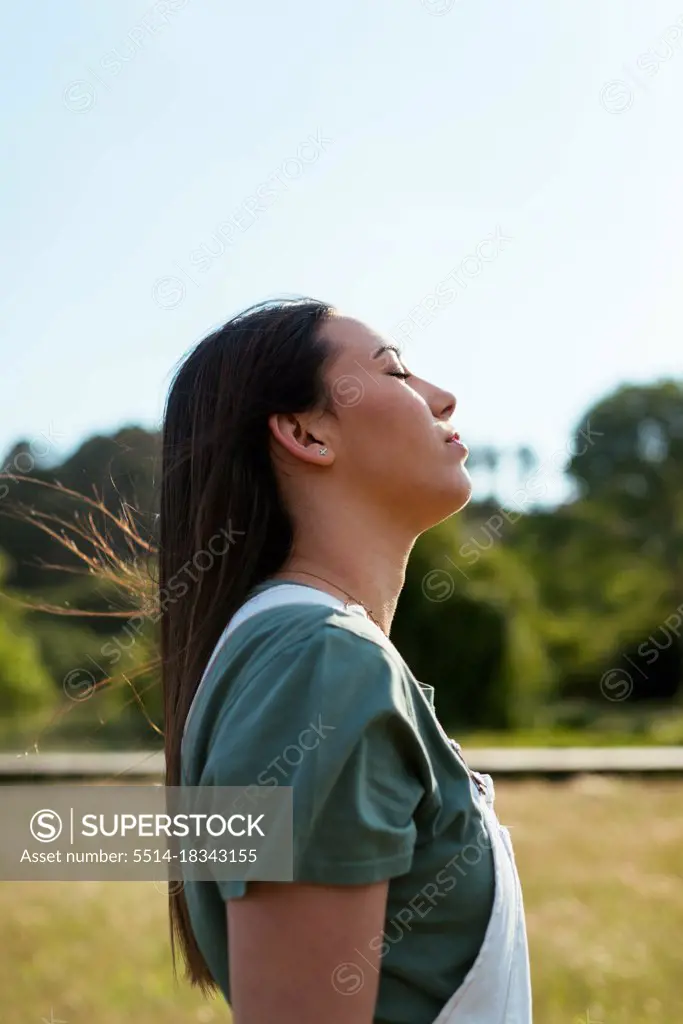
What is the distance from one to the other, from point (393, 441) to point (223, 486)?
24 cm

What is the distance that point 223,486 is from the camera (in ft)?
4.70

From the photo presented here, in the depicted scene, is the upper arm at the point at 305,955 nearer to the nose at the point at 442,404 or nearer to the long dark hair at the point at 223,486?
the long dark hair at the point at 223,486

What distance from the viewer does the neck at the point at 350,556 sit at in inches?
53.5

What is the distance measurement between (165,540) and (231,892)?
609mm

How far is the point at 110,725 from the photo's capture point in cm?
1307

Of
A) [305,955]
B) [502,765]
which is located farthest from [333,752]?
[502,765]

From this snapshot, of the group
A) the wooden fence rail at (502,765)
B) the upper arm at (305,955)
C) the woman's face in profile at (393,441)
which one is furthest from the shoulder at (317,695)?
the wooden fence rail at (502,765)

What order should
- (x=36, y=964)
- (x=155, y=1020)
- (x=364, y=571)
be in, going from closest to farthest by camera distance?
(x=364, y=571), (x=155, y=1020), (x=36, y=964)

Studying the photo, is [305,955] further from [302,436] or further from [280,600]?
[302,436]

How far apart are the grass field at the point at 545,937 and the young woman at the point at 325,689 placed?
2520mm

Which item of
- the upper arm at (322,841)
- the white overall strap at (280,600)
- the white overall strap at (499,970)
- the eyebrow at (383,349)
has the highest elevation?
the eyebrow at (383,349)

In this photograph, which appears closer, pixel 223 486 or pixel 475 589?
pixel 223 486

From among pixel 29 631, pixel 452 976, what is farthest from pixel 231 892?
pixel 29 631

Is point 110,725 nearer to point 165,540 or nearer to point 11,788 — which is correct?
point 11,788
